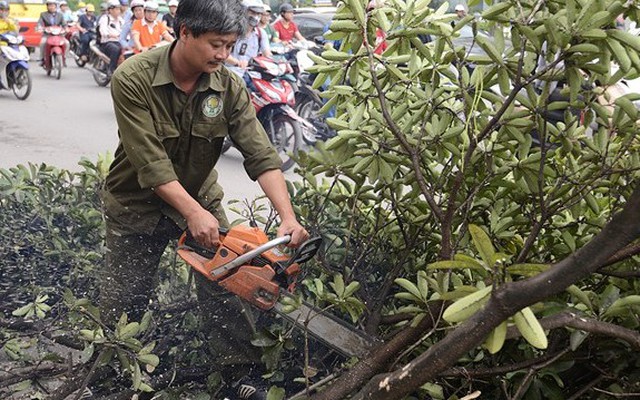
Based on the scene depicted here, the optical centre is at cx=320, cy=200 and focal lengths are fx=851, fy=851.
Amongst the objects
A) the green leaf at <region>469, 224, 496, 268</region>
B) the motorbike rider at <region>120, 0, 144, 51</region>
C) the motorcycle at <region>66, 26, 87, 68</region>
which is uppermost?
the green leaf at <region>469, 224, 496, 268</region>

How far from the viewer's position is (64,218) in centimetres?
396

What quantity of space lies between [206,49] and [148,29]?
11401mm

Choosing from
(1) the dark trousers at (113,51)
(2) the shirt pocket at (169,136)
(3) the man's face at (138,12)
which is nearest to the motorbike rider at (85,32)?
(1) the dark trousers at (113,51)

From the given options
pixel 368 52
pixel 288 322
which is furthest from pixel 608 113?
pixel 288 322

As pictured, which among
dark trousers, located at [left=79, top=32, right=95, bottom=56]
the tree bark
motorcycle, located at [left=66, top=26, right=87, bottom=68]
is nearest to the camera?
the tree bark

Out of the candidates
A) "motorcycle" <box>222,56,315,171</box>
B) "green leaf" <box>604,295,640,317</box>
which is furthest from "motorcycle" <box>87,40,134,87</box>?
"green leaf" <box>604,295,640,317</box>

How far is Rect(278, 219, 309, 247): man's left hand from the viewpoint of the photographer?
2.81m

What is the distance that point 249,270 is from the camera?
266cm

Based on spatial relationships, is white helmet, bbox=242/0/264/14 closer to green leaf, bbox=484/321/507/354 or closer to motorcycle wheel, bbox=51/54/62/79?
motorcycle wheel, bbox=51/54/62/79

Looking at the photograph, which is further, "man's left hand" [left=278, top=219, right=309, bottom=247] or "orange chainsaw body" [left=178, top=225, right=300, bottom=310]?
"man's left hand" [left=278, top=219, right=309, bottom=247]

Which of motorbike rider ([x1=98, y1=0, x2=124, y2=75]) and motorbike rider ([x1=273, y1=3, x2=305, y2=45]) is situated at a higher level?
motorbike rider ([x1=273, y1=3, x2=305, y2=45])

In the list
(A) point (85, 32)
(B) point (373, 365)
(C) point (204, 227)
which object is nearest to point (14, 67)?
(A) point (85, 32)

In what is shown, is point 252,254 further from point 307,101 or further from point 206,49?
point 307,101

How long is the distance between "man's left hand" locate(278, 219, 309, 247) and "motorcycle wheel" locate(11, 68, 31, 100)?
1127 centimetres
